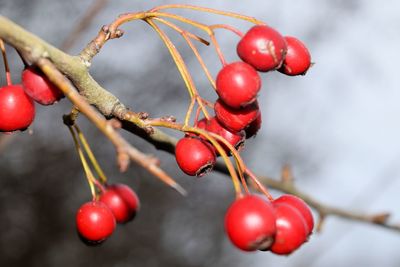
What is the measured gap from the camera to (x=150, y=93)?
9.42 meters

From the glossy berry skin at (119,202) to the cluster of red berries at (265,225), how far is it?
0.65m

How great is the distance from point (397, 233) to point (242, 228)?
150 centimetres

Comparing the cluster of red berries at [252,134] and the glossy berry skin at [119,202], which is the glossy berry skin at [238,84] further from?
the glossy berry skin at [119,202]

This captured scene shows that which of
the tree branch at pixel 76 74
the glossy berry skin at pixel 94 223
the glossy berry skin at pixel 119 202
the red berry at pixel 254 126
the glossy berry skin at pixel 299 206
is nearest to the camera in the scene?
the tree branch at pixel 76 74

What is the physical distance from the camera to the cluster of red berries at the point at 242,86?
3.62 feet

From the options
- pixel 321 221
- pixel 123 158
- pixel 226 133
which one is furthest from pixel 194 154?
pixel 321 221

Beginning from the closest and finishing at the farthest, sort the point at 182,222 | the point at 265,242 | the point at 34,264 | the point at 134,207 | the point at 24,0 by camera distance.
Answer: the point at 265,242 → the point at 134,207 → the point at 24,0 → the point at 34,264 → the point at 182,222

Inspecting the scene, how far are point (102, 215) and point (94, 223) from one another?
3 cm

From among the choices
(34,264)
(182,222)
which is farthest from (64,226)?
(182,222)

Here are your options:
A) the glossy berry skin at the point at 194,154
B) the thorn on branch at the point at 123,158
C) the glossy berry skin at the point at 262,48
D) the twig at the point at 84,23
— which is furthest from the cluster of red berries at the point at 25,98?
the twig at the point at 84,23

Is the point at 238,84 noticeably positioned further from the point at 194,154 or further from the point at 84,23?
the point at 84,23

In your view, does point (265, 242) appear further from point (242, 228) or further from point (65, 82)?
point (65, 82)

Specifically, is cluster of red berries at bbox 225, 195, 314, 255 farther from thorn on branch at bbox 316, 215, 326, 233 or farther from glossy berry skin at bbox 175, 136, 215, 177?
thorn on branch at bbox 316, 215, 326, 233

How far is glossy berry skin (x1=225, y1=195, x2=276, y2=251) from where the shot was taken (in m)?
0.94
